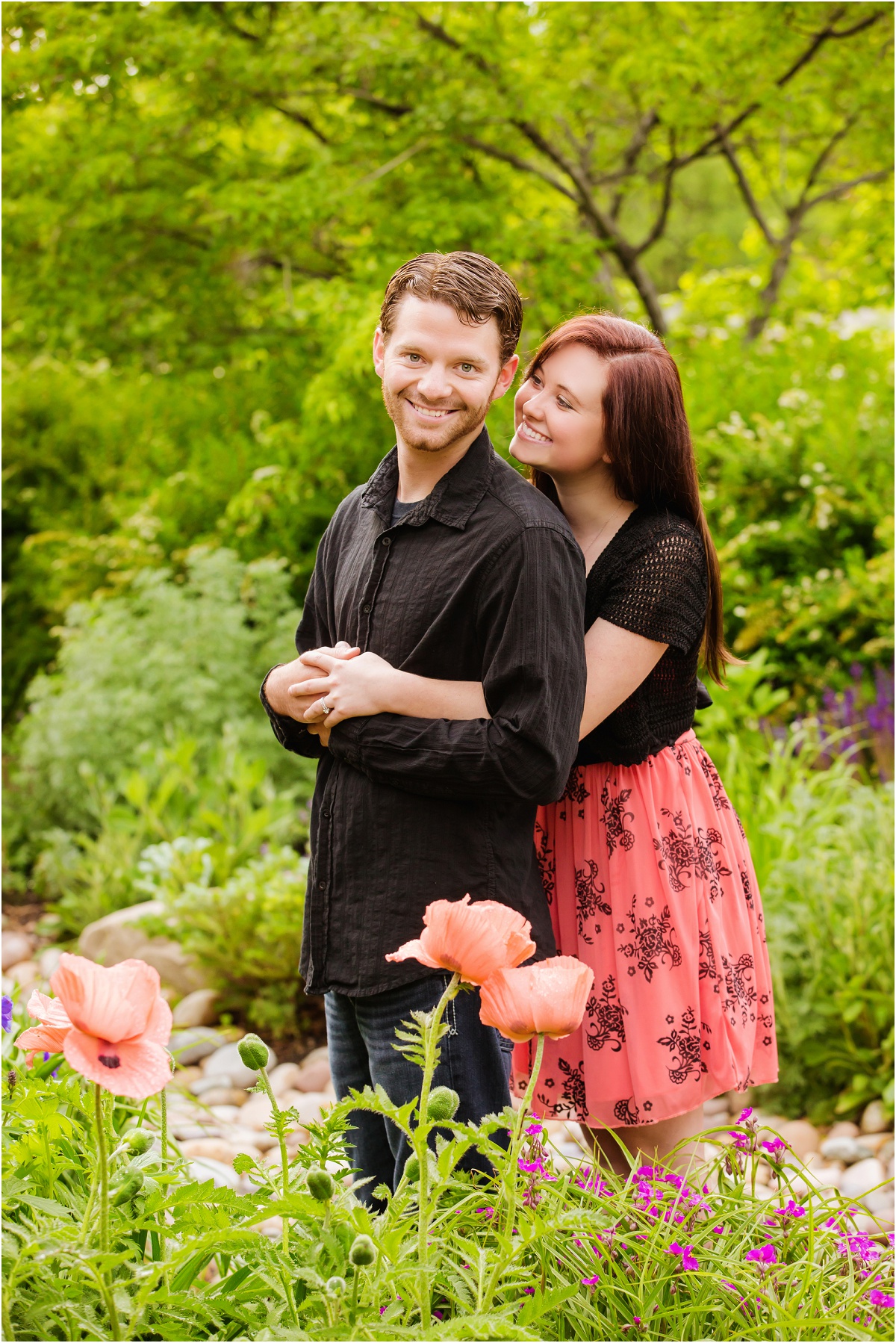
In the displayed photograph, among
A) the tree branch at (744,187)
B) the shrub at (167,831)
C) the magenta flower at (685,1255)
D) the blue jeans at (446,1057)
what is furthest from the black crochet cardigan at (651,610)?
the tree branch at (744,187)

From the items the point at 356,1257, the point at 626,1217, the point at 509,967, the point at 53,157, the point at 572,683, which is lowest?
the point at 626,1217

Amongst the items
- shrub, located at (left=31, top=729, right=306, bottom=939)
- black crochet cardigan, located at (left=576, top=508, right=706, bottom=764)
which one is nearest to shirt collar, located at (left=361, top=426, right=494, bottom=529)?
black crochet cardigan, located at (left=576, top=508, right=706, bottom=764)

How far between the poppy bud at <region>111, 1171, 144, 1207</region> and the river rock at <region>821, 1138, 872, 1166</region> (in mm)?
2141

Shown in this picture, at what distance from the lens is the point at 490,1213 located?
118 centimetres

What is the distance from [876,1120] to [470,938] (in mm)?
2283

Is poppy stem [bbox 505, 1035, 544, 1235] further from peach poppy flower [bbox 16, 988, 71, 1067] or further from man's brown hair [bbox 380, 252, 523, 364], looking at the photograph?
man's brown hair [bbox 380, 252, 523, 364]

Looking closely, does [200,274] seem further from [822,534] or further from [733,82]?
[822,534]

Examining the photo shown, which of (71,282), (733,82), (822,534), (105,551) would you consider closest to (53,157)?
(71,282)

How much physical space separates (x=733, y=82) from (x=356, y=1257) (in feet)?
17.5

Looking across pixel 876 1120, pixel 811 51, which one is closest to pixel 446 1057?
pixel 876 1120

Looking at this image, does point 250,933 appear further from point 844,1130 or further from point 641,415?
point 641,415

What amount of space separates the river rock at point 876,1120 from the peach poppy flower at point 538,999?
221cm

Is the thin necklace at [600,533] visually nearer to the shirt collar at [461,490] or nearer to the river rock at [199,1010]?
the shirt collar at [461,490]

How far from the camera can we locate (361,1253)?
0.90m
